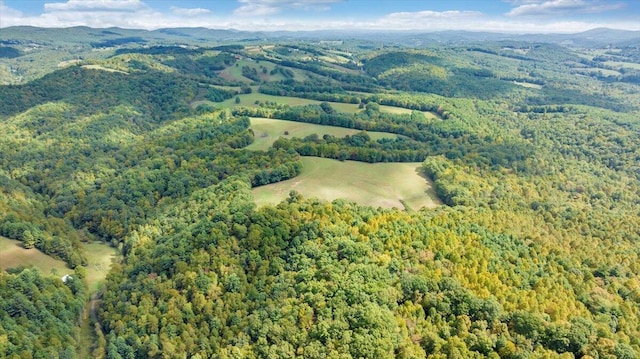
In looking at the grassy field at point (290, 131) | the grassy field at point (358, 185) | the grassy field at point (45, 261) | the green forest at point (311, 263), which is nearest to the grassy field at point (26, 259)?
the grassy field at point (45, 261)

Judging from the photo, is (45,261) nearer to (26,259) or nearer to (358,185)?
(26,259)

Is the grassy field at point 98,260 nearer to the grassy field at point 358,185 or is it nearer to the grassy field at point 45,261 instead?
A: the grassy field at point 45,261

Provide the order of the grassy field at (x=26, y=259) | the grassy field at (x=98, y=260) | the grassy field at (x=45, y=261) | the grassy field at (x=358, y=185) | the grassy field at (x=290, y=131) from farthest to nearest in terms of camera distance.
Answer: the grassy field at (x=290, y=131)
the grassy field at (x=358, y=185)
the grassy field at (x=98, y=260)
the grassy field at (x=45, y=261)
the grassy field at (x=26, y=259)

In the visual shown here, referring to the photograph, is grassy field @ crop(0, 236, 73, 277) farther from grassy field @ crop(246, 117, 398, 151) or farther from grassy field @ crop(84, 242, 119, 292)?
grassy field @ crop(246, 117, 398, 151)

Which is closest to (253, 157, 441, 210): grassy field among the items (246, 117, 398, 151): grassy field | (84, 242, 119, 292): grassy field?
(246, 117, 398, 151): grassy field

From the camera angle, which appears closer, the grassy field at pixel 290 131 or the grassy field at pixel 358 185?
the grassy field at pixel 358 185

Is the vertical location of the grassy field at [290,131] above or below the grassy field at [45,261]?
above

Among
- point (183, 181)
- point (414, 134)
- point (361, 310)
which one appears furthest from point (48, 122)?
point (361, 310)

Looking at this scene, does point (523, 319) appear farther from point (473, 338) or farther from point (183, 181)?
point (183, 181)
